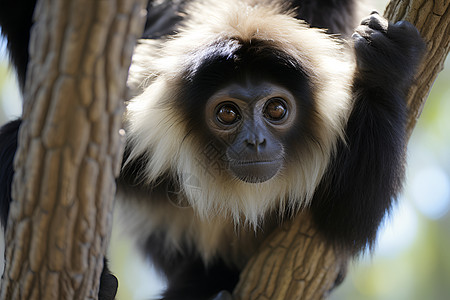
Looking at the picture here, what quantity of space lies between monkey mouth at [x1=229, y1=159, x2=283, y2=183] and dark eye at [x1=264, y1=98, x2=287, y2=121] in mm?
322

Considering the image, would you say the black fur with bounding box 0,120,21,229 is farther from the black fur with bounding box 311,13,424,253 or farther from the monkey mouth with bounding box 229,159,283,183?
the black fur with bounding box 311,13,424,253

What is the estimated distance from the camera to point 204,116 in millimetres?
4078

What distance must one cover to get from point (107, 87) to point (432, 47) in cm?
288

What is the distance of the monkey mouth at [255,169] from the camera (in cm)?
384

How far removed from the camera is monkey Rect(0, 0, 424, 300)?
3.90 meters

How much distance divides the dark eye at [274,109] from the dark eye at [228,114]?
21 centimetres

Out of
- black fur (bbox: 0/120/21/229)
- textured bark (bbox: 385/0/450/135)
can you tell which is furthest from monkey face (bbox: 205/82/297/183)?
black fur (bbox: 0/120/21/229)

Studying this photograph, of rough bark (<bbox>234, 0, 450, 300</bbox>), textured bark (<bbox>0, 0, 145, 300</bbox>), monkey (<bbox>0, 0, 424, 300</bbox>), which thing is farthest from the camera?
rough bark (<bbox>234, 0, 450, 300</bbox>)

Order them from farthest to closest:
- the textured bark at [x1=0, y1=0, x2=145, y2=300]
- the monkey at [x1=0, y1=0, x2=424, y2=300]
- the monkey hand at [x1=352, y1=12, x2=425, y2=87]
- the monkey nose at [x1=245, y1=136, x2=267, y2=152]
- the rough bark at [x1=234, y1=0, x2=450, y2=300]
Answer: the rough bark at [x1=234, y1=0, x2=450, y2=300]
the monkey hand at [x1=352, y1=12, x2=425, y2=87]
the monkey at [x1=0, y1=0, x2=424, y2=300]
the monkey nose at [x1=245, y1=136, x2=267, y2=152]
the textured bark at [x1=0, y1=0, x2=145, y2=300]

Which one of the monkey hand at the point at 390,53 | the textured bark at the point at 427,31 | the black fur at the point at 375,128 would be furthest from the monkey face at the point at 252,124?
the textured bark at the point at 427,31

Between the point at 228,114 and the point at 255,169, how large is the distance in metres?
0.44

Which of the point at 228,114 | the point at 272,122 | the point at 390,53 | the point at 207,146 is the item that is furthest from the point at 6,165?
the point at 390,53

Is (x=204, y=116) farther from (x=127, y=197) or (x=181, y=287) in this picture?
(x=181, y=287)

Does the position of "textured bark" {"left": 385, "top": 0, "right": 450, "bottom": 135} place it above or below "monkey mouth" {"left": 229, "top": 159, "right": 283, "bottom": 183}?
above
